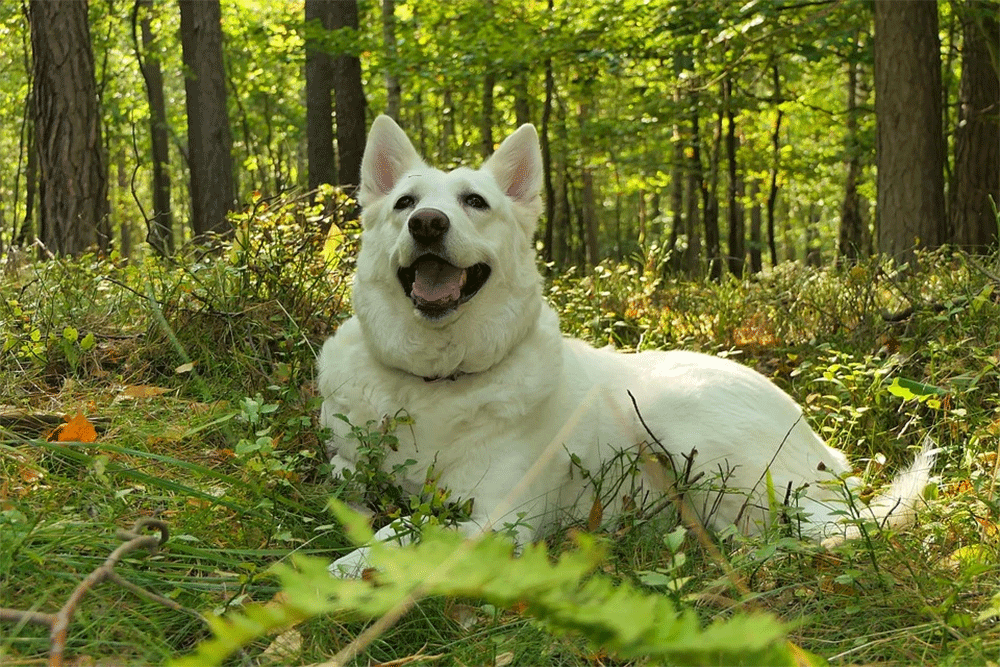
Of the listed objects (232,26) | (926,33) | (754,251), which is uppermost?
(232,26)

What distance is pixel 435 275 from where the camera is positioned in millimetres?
3609

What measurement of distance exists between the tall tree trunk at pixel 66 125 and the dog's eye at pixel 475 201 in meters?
4.91

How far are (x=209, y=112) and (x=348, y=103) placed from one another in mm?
1671

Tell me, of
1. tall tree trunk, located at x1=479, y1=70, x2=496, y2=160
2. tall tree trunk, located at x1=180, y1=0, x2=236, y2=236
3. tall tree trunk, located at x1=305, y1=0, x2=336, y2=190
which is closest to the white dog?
tall tree trunk, located at x1=180, y1=0, x2=236, y2=236

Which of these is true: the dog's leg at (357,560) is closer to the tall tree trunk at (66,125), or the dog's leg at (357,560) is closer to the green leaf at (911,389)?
the green leaf at (911,389)

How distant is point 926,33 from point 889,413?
484cm

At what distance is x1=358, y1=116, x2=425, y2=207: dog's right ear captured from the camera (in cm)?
404

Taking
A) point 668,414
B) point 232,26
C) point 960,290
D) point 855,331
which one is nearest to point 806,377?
point 855,331

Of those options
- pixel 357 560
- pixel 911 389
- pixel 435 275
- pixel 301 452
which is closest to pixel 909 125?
pixel 911 389

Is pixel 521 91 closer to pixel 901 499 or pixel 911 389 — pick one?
pixel 911 389

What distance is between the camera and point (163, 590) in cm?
224

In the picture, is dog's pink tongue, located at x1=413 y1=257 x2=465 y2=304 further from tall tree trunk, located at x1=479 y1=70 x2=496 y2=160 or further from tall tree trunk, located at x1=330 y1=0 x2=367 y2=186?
tall tree trunk, located at x1=479 y1=70 x2=496 y2=160

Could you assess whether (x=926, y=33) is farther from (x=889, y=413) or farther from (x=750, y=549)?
(x=750, y=549)

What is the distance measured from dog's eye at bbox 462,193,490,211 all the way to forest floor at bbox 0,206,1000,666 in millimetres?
1077
